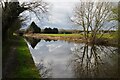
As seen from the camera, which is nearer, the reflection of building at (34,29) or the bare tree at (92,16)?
the bare tree at (92,16)

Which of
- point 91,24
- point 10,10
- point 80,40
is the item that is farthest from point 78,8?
point 10,10

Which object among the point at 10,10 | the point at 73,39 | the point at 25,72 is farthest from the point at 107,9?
the point at 25,72

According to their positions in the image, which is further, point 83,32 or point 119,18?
point 83,32

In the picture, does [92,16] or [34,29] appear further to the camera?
[34,29]

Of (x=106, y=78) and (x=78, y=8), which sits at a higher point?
(x=78, y=8)

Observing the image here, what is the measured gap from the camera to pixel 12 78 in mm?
9094

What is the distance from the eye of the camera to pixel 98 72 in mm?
11258

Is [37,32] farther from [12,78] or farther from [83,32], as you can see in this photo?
[12,78]

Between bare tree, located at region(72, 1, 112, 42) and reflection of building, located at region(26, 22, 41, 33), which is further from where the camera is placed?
reflection of building, located at region(26, 22, 41, 33)

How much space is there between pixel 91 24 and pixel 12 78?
2456 cm

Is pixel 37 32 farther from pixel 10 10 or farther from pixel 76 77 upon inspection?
pixel 76 77

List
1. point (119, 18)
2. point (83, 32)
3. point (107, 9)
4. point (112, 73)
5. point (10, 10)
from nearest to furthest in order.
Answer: point (112, 73)
point (10, 10)
point (119, 18)
point (107, 9)
point (83, 32)

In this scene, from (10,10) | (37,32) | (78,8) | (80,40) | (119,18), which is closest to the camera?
A: (10,10)

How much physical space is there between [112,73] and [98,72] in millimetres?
673
